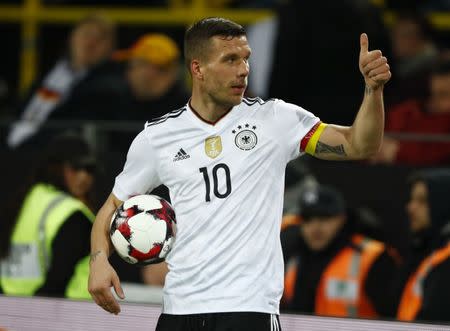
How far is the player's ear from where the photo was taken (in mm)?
5680

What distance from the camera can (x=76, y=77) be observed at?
1163cm

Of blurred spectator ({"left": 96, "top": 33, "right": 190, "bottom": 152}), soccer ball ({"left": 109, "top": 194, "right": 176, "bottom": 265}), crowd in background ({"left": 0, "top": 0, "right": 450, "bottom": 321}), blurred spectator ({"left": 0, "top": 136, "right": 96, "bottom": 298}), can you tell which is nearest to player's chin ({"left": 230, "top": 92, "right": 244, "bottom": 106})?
soccer ball ({"left": 109, "top": 194, "right": 176, "bottom": 265})

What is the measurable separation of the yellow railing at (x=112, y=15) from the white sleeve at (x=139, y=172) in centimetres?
696

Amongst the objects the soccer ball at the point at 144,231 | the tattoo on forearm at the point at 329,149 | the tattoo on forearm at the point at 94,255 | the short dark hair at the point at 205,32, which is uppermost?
the short dark hair at the point at 205,32

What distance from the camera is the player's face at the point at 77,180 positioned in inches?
326

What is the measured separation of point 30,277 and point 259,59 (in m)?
4.25

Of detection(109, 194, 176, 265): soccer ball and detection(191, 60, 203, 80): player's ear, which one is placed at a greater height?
detection(191, 60, 203, 80): player's ear

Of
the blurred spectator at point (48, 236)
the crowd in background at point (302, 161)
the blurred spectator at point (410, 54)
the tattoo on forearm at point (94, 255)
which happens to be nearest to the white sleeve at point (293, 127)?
the tattoo on forearm at point (94, 255)

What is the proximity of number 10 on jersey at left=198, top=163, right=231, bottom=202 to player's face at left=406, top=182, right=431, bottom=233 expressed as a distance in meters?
3.93

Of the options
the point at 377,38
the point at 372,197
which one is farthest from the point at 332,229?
the point at 377,38

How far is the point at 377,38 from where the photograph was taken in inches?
424

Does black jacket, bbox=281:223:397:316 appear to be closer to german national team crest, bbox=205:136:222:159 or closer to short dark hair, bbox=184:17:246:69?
german national team crest, bbox=205:136:222:159

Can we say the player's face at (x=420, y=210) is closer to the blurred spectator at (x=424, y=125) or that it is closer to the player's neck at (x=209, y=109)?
the blurred spectator at (x=424, y=125)

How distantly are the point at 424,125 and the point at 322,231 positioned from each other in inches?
60.2
